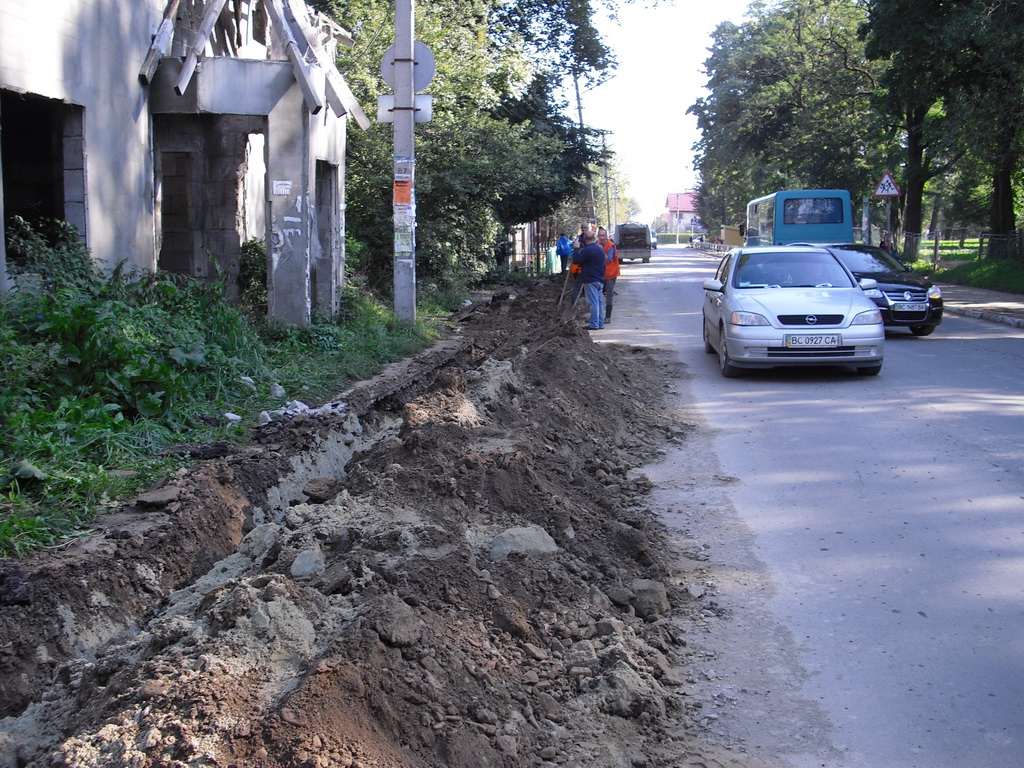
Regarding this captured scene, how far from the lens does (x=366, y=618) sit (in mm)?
3723

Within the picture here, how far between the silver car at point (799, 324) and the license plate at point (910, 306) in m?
3.83

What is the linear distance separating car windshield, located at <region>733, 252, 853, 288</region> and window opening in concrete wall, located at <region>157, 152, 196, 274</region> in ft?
27.3

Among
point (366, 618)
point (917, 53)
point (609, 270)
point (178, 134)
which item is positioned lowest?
point (366, 618)

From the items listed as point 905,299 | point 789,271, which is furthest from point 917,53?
point 789,271

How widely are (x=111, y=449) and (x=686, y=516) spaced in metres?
3.86

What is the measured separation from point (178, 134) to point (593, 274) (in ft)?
24.2

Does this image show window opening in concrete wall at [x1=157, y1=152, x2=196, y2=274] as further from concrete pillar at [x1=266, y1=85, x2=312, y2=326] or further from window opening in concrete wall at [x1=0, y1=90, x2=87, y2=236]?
concrete pillar at [x1=266, y1=85, x2=312, y2=326]

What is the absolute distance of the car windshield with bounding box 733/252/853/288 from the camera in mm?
12273

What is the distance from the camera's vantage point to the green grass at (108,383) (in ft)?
18.6

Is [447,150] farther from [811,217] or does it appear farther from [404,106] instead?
[811,217]

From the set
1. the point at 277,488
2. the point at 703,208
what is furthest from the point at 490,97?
the point at 703,208

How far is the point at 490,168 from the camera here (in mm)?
21500

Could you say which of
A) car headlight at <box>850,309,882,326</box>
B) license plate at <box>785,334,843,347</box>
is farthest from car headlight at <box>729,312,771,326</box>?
Result: car headlight at <box>850,309,882,326</box>

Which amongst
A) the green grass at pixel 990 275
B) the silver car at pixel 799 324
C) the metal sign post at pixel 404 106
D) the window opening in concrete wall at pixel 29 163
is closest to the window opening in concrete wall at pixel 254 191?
the metal sign post at pixel 404 106
